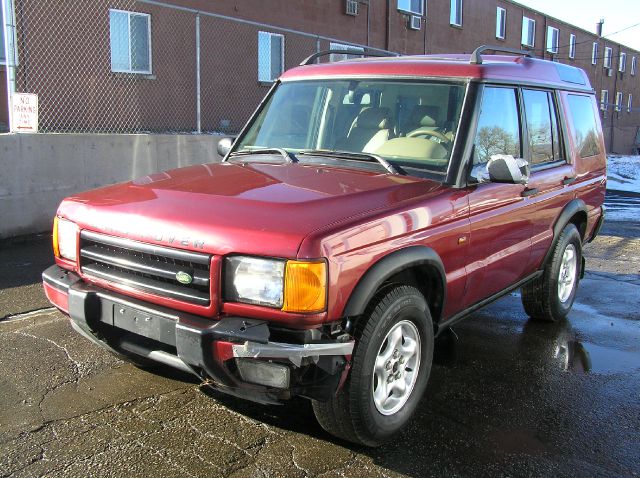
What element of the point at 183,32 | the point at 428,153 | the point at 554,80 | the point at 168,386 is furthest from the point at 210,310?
the point at 183,32

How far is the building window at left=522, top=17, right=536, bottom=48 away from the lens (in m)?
27.4

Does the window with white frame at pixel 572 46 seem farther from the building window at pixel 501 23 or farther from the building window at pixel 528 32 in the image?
the building window at pixel 501 23

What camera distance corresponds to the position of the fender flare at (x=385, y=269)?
8.70 feet

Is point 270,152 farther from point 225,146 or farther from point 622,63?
point 622,63

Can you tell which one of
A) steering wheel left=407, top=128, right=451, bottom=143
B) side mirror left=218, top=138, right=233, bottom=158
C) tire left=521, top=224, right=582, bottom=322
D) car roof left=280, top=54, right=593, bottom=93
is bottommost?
tire left=521, top=224, right=582, bottom=322

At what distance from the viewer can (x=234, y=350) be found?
2498mm

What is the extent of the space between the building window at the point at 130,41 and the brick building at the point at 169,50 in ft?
0.06

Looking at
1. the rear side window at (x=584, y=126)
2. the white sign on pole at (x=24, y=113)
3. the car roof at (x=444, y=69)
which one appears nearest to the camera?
the car roof at (x=444, y=69)

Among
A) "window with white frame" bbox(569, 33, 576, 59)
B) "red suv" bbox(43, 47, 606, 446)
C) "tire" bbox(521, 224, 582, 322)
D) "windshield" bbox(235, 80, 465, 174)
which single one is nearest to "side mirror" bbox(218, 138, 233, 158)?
"red suv" bbox(43, 47, 606, 446)

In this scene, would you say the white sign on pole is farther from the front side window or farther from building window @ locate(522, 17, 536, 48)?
building window @ locate(522, 17, 536, 48)

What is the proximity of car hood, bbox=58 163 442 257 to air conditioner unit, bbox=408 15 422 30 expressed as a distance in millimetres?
17715

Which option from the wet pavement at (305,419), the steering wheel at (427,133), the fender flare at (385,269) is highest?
the steering wheel at (427,133)

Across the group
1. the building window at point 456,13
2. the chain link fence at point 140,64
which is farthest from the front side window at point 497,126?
the building window at point 456,13

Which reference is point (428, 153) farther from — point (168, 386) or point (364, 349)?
point (168, 386)
